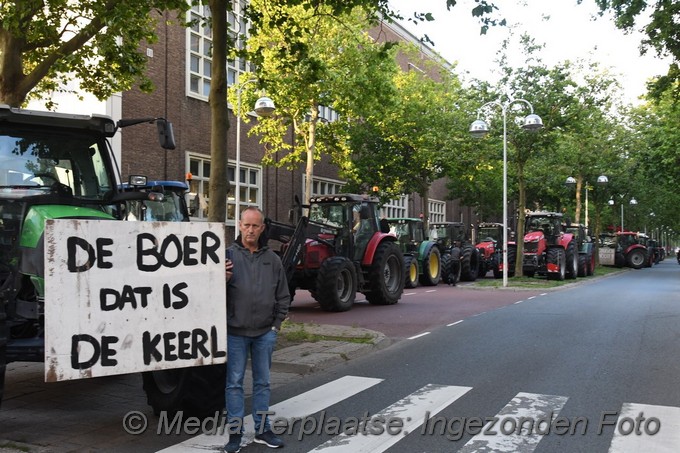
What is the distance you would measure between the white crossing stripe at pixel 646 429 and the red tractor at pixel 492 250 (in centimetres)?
2127

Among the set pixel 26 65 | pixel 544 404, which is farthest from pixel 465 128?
pixel 544 404

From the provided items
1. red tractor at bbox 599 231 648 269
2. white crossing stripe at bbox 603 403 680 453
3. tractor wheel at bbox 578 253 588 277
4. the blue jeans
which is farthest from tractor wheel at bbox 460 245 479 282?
red tractor at bbox 599 231 648 269

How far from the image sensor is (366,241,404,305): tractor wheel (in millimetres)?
15773

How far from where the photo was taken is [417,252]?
75.4 feet

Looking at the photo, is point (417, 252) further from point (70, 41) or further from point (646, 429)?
point (646, 429)

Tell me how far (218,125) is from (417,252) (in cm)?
1512

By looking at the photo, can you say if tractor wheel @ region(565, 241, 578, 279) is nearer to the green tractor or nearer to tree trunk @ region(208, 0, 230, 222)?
the green tractor

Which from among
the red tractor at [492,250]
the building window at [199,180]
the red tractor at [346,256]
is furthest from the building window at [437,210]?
the red tractor at [346,256]

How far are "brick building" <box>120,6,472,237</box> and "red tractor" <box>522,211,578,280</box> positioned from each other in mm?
10856

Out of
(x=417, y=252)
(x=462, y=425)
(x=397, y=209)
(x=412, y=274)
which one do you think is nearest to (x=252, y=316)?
(x=462, y=425)

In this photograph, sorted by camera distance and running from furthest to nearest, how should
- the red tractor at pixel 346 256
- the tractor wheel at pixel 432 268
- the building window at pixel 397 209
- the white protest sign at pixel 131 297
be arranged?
the building window at pixel 397 209
the tractor wheel at pixel 432 268
the red tractor at pixel 346 256
the white protest sign at pixel 131 297

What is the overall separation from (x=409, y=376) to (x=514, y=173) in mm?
22374

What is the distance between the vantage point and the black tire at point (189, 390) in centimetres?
534

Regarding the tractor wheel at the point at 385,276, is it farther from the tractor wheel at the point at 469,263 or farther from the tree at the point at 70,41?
the tractor wheel at the point at 469,263
